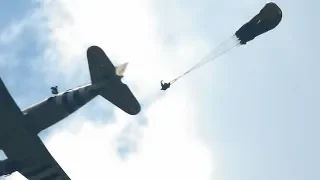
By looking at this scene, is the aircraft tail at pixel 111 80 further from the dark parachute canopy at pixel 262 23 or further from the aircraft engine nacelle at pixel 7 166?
the dark parachute canopy at pixel 262 23

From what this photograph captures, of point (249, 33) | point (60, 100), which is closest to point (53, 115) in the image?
point (60, 100)

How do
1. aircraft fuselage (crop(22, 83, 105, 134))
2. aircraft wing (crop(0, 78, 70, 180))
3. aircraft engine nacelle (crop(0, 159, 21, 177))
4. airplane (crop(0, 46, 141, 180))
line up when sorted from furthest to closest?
1. aircraft engine nacelle (crop(0, 159, 21, 177))
2. aircraft fuselage (crop(22, 83, 105, 134))
3. airplane (crop(0, 46, 141, 180))
4. aircraft wing (crop(0, 78, 70, 180))

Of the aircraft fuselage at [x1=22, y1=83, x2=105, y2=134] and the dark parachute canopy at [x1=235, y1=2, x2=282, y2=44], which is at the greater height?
the dark parachute canopy at [x1=235, y1=2, x2=282, y2=44]

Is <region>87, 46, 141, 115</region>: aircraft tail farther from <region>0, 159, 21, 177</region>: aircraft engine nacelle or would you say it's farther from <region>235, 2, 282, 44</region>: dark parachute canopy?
<region>235, 2, 282, 44</region>: dark parachute canopy

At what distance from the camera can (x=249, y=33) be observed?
4047 cm

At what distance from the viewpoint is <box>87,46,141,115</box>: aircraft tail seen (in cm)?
4772

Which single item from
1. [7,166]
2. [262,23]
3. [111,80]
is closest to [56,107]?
[111,80]

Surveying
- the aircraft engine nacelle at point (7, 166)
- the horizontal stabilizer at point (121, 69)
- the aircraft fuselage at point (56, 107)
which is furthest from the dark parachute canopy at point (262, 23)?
the aircraft engine nacelle at point (7, 166)

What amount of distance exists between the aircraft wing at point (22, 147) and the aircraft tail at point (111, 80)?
6.26 m

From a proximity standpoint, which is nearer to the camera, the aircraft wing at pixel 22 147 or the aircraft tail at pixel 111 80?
the aircraft wing at pixel 22 147

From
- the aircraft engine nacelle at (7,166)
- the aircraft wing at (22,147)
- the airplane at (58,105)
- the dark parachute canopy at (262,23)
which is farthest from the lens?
the aircraft engine nacelle at (7,166)

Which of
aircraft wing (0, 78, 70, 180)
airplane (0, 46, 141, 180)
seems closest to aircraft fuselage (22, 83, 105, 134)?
airplane (0, 46, 141, 180)

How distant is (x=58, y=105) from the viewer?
48.7 meters

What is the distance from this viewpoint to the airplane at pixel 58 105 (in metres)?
47.7
